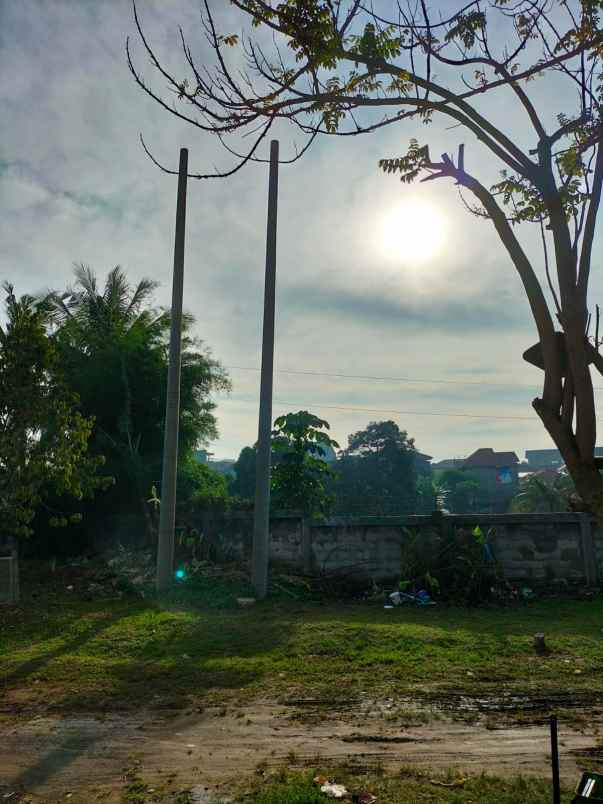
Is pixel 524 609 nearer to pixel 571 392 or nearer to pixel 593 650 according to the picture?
pixel 593 650

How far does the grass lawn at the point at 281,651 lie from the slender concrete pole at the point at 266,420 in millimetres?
797

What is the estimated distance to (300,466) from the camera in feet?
50.2

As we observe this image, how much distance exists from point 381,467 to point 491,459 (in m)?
25.8

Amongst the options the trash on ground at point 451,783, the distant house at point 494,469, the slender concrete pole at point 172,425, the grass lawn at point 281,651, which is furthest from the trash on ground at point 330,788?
the distant house at point 494,469

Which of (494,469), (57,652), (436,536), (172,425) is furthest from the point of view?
(494,469)

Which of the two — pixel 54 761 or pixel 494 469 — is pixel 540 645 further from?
pixel 494 469

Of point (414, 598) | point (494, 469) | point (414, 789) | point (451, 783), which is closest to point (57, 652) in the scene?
point (414, 789)

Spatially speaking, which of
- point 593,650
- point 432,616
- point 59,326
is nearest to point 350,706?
point 593,650

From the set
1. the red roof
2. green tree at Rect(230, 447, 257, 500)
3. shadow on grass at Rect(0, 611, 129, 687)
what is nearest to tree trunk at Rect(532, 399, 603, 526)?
shadow on grass at Rect(0, 611, 129, 687)

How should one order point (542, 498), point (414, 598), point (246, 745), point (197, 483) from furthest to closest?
point (542, 498)
point (197, 483)
point (414, 598)
point (246, 745)

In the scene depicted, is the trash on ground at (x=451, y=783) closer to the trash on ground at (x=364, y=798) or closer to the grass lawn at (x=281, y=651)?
the trash on ground at (x=364, y=798)

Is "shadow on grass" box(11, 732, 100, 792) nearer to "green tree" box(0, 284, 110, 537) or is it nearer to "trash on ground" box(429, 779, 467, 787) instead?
"trash on ground" box(429, 779, 467, 787)

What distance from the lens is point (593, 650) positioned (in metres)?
8.45

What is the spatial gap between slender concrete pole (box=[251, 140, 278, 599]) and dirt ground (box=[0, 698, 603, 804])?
19.9 feet
